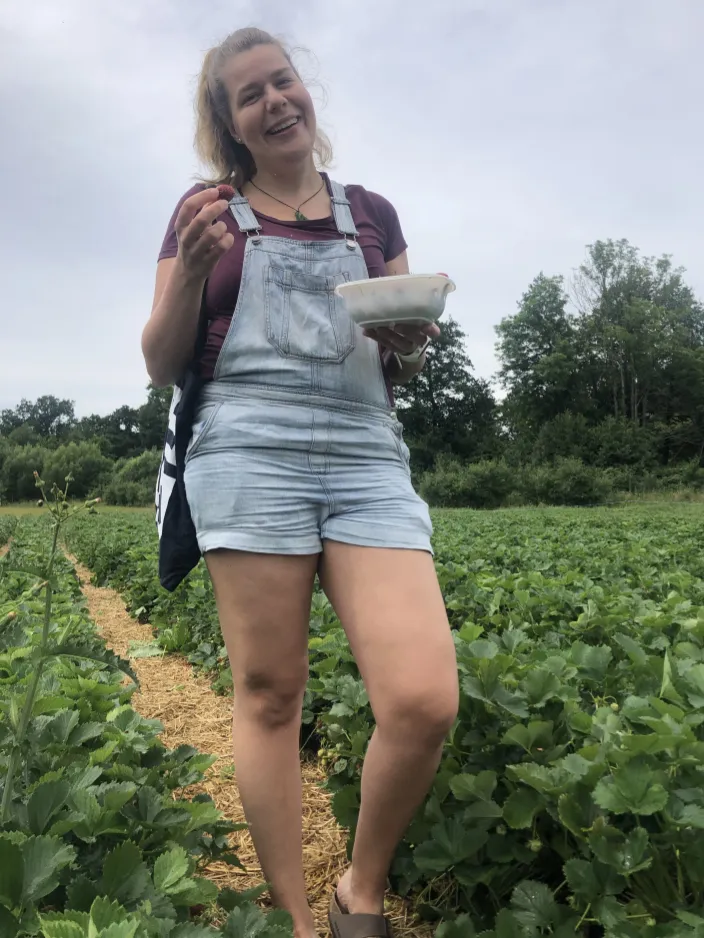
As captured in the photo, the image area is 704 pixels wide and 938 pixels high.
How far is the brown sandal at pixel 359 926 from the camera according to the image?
5.32 ft

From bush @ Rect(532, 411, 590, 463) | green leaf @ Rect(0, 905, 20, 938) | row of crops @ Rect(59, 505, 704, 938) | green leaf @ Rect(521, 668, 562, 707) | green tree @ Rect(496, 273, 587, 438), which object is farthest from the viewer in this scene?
green tree @ Rect(496, 273, 587, 438)

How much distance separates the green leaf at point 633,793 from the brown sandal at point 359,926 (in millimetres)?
633

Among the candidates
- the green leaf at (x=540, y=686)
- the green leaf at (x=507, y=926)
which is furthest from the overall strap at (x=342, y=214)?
the green leaf at (x=507, y=926)

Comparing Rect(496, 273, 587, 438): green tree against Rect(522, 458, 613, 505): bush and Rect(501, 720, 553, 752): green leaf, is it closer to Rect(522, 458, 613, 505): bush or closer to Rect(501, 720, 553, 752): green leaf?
Rect(522, 458, 613, 505): bush

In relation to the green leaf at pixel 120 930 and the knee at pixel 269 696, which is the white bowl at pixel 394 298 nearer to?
the knee at pixel 269 696

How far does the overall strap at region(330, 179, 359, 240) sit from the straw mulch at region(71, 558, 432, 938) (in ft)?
5.57

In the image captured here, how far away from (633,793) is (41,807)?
1084 millimetres

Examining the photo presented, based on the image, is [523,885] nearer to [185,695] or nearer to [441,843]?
[441,843]

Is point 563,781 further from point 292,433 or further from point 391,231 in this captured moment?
point 391,231

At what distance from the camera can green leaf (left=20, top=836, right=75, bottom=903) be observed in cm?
105

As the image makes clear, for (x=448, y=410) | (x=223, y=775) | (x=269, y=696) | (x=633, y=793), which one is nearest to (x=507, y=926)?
(x=633, y=793)

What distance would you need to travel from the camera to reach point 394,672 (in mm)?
1442

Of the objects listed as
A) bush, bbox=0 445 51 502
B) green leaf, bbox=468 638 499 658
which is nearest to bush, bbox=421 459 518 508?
bush, bbox=0 445 51 502

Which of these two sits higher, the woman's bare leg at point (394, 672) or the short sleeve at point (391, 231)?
the short sleeve at point (391, 231)
